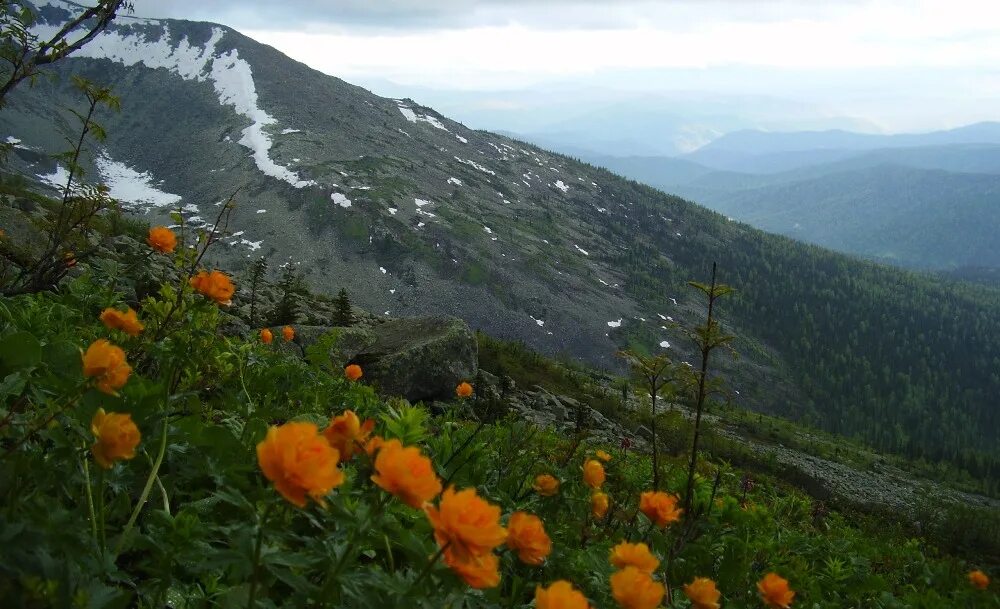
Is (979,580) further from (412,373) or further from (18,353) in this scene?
(412,373)

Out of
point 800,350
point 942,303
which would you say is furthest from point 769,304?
point 942,303

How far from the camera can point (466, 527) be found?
1.39 meters

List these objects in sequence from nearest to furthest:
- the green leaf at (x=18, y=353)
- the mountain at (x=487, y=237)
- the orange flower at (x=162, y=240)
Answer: the green leaf at (x=18, y=353) < the orange flower at (x=162, y=240) < the mountain at (x=487, y=237)

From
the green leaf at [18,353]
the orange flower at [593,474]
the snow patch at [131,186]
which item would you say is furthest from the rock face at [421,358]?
the snow patch at [131,186]

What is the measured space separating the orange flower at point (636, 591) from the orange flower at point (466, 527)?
59cm

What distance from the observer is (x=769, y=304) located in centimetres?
14475

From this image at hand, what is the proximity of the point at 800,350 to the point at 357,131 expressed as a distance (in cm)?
10254

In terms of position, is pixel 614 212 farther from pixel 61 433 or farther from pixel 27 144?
pixel 61 433

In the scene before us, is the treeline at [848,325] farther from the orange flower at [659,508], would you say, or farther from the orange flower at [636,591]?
the orange flower at [636,591]

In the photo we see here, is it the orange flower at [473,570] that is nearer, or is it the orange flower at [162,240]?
the orange flower at [473,570]

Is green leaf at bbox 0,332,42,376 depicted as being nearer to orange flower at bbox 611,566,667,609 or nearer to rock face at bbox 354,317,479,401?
orange flower at bbox 611,566,667,609

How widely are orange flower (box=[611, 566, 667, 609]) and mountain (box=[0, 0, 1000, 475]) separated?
76.1 metres

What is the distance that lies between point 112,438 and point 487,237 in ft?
348

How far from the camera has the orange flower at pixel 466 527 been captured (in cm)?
139
